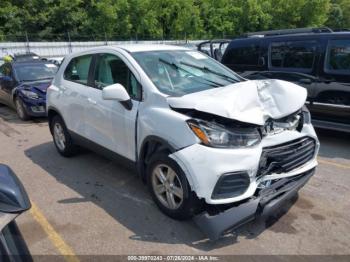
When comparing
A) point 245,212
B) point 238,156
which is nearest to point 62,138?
point 238,156

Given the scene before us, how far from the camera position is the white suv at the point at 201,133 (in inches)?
115

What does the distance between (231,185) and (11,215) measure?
1.88 metres

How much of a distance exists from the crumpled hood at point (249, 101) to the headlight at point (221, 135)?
4.7 inches

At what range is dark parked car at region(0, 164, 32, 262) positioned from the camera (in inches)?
59.1

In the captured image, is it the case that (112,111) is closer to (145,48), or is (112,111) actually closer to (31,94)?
(145,48)

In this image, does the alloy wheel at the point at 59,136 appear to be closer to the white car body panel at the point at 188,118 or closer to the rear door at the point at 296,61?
the white car body panel at the point at 188,118

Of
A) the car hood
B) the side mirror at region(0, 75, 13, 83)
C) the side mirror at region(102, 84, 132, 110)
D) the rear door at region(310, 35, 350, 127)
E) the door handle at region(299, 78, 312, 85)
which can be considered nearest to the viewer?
the side mirror at region(102, 84, 132, 110)

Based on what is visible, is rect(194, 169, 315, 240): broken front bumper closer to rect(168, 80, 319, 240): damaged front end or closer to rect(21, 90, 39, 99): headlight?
rect(168, 80, 319, 240): damaged front end

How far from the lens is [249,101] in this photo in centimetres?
317

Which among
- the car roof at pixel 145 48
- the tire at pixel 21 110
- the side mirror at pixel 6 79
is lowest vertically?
the tire at pixel 21 110

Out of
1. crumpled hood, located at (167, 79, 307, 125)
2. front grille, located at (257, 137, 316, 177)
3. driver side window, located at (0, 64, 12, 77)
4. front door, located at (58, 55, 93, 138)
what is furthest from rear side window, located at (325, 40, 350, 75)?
driver side window, located at (0, 64, 12, 77)

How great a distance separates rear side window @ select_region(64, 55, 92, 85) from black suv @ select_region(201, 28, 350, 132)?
11.0ft

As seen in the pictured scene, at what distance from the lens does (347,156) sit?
17.1ft

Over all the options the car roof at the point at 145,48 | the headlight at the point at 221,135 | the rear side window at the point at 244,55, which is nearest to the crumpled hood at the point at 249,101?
the headlight at the point at 221,135
